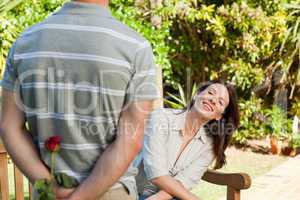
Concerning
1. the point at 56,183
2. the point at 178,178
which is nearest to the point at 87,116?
the point at 56,183

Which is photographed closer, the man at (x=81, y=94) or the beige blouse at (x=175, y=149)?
the man at (x=81, y=94)

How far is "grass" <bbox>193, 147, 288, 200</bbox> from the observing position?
5383 millimetres

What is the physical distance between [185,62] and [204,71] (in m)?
0.31

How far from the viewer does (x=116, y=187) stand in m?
1.46

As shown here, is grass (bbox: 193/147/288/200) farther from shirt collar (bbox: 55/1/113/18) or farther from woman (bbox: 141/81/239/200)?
shirt collar (bbox: 55/1/113/18)

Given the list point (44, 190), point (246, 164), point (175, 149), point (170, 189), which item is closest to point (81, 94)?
point (44, 190)

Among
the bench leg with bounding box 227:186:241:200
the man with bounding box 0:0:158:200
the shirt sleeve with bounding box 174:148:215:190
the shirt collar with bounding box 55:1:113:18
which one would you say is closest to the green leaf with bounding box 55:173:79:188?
the man with bounding box 0:0:158:200

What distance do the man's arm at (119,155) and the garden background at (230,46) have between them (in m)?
4.13

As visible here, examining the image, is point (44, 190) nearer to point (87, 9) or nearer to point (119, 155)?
point (119, 155)

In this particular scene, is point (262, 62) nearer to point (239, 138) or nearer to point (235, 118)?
point (239, 138)

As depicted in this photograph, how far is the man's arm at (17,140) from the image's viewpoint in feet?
4.64

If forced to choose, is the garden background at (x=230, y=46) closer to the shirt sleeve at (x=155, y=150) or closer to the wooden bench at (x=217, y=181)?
the shirt sleeve at (x=155, y=150)

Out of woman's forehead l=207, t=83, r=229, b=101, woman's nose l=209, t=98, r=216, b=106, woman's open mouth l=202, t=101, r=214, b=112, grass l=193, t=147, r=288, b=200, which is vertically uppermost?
woman's forehead l=207, t=83, r=229, b=101

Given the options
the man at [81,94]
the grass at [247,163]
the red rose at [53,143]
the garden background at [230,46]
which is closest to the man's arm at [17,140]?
the man at [81,94]
